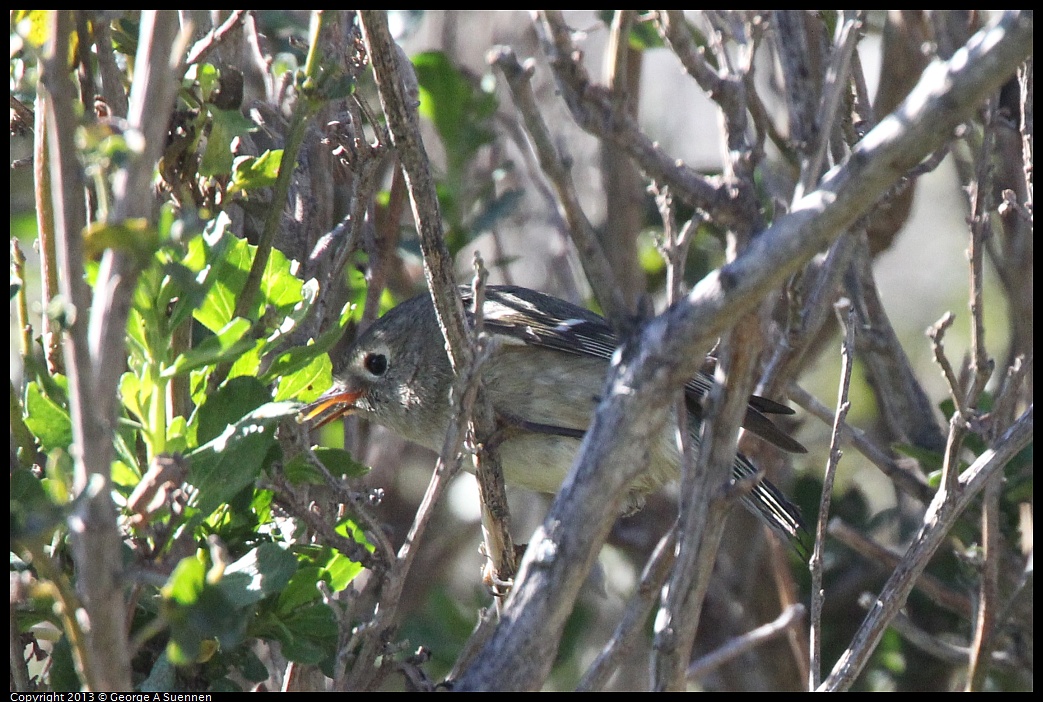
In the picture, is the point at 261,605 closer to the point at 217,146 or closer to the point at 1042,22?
the point at 217,146

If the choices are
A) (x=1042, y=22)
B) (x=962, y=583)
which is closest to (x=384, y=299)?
(x=962, y=583)

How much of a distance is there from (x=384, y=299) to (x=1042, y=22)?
2.82 meters

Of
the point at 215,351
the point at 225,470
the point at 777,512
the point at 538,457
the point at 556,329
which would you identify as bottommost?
the point at 777,512

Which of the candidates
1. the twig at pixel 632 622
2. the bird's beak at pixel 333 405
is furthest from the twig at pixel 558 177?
the bird's beak at pixel 333 405

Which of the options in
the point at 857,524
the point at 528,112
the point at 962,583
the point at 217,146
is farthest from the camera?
the point at 857,524

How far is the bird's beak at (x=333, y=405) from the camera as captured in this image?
341 centimetres

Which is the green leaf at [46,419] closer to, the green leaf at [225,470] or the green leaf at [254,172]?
the green leaf at [225,470]

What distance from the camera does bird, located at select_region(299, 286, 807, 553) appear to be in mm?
3340

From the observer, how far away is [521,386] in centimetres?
342

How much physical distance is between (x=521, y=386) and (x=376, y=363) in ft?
→ 1.69

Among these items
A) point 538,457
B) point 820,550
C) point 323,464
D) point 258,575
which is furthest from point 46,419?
point 538,457

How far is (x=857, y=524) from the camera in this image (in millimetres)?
4031

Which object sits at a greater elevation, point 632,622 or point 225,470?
point 225,470

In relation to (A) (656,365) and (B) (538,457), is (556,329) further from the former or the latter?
(A) (656,365)
